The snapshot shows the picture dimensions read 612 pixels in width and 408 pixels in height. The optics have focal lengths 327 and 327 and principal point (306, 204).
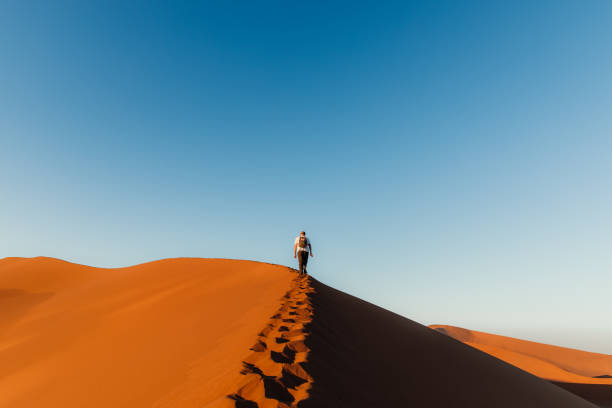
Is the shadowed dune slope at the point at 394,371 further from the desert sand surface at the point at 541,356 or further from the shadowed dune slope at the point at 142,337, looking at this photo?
the desert sand surface at the point at 541,356

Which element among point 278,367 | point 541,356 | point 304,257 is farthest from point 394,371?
point 541,356

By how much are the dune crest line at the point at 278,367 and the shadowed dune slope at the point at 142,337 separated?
148 millimetres

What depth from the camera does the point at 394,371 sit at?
4254 millimetres

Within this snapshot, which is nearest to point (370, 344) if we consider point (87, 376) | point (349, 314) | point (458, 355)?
point (349, 314)

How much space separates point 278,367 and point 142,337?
3861mm

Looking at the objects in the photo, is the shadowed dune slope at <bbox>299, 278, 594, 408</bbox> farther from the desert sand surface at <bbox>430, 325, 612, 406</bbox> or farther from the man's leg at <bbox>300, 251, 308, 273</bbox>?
the desert sand surface at <bbox>430, 325, 612, 406</bbox>

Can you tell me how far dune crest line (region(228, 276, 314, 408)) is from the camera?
2.42 metres

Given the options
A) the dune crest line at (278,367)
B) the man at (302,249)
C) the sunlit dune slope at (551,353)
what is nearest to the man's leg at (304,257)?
the man at (302,249)

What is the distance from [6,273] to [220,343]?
808 inches

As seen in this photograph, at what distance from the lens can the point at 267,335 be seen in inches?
167

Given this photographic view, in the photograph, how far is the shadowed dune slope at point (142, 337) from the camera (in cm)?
352

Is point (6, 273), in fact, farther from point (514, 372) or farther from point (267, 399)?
point (514, 372)

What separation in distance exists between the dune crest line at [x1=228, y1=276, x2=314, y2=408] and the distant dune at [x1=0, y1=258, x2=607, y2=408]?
1cm

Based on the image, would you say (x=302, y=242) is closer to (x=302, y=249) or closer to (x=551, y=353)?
(x=302, y=249)
